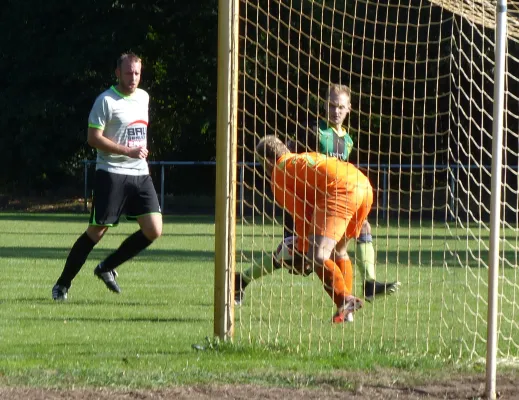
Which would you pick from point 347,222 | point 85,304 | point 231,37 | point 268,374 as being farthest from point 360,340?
point 85,304

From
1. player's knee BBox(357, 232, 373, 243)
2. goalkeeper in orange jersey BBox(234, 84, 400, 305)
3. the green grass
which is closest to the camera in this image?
the green grass

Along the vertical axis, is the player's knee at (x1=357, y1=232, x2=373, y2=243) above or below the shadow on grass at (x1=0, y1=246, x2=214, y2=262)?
above

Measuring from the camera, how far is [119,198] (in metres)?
10.3

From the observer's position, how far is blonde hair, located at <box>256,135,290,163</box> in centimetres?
865

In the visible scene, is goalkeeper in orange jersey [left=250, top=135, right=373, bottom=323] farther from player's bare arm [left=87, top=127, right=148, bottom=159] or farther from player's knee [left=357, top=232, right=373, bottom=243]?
player's bare arm [left=87, top=127, right=148, bottom=159]

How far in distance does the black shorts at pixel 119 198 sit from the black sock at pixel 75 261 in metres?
0.21

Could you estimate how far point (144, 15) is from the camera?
1531 inches

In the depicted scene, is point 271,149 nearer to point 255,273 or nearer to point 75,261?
point 255,273

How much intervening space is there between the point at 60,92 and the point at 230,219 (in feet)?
107

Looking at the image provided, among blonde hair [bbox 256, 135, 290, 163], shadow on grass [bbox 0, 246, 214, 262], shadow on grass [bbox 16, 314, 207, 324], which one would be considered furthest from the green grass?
shadow on grass [bbox 0, 246, 214, 262]

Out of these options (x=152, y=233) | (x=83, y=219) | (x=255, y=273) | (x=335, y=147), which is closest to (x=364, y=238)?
(x=335, y=147)

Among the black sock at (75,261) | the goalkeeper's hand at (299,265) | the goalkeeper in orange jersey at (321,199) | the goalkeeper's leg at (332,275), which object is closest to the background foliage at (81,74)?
the black sock at (75,261)

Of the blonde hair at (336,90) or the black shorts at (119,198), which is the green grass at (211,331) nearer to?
the black shorts at (119,198)

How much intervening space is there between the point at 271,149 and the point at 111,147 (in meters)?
1.88
